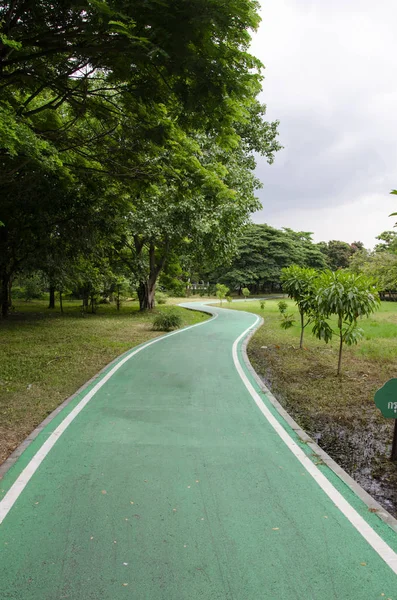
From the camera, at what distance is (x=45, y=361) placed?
32.1ft

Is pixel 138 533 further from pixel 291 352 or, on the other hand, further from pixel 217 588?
pixel 291 352

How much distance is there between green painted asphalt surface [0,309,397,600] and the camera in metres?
2.49

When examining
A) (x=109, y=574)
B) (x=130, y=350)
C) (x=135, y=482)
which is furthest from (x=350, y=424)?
(x=130, y=350)

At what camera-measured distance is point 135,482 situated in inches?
147

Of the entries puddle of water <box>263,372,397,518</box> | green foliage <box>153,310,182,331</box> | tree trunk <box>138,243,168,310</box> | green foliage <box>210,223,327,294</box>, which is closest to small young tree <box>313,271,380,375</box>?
puddle of water <box>263,372,397,518</box>

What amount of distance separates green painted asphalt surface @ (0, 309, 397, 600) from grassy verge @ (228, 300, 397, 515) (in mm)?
830

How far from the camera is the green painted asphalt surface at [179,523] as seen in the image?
2488mm

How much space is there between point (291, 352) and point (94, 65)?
9.54 metres

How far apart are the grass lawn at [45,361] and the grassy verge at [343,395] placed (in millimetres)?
4044

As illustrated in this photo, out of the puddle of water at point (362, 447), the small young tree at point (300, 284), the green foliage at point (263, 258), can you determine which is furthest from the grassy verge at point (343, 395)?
the green foliage at point (263, 258)

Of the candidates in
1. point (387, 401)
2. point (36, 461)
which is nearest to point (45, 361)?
point (36, 461)

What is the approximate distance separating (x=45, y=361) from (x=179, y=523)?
25.0 feet

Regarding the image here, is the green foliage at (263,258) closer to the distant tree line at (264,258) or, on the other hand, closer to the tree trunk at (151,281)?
the distant tree line at (264,258)

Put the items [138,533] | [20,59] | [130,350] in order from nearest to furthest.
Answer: [138,533] < [20,59] < [130,350]
